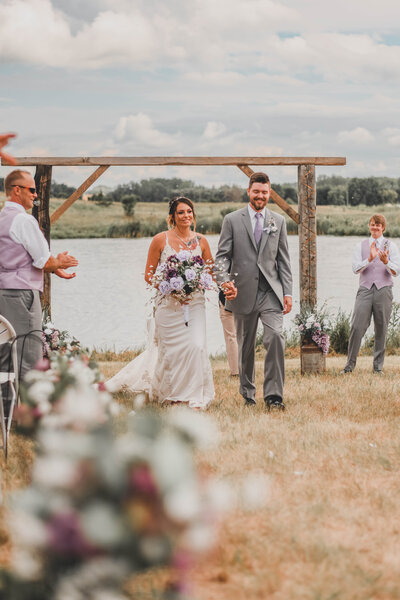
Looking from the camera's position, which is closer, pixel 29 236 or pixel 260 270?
pixel 29 236

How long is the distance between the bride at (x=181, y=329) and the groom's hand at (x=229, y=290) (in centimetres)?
45

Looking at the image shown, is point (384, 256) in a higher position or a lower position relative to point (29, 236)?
lower

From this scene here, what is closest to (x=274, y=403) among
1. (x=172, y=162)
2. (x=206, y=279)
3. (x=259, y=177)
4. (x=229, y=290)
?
(x=229, y=290)

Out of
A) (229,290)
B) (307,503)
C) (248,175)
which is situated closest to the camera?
(307,503)

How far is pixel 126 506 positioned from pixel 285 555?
1820 millimetres

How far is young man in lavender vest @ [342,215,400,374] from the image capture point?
941 centimetres

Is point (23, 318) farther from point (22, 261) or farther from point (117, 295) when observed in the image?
point (117, 295)

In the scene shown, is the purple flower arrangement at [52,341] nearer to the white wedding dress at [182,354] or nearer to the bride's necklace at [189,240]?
the white wedding dress at [182,354]

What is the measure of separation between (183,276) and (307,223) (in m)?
3.07

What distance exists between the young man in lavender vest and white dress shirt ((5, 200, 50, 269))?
4786 millimetres

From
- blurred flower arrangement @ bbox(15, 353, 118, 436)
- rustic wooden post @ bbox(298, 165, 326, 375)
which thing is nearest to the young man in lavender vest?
rustic wooden post @ bbox(298, 165, 326, 375)

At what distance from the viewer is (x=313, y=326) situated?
955 cm

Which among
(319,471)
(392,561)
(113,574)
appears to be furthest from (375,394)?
(113,574)

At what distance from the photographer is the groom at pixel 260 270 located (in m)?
7.02
